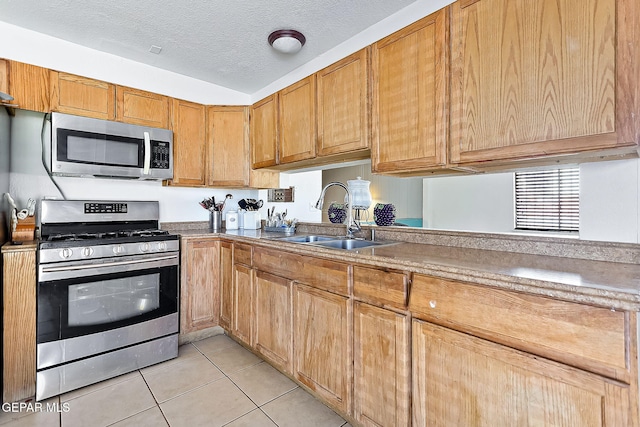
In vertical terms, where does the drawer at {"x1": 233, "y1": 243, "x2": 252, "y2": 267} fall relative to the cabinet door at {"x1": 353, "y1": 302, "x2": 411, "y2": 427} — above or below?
above

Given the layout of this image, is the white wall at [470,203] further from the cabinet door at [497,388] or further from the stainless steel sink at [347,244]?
the cabinet door at [497,388]

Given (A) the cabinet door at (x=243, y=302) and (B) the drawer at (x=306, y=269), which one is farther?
(A) the cabinet door at (x=243, y=302)

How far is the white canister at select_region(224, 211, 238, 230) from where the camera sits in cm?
307

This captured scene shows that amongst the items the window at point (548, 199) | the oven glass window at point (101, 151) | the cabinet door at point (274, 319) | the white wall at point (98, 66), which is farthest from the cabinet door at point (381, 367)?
the white wall at point (98, 66)

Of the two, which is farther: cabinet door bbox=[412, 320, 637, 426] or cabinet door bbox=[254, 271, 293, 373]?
cabinet door bbox=[254, 271, 293, 373]

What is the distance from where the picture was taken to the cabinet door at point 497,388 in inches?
34.5

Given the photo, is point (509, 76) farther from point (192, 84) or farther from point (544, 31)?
point (192, 84)

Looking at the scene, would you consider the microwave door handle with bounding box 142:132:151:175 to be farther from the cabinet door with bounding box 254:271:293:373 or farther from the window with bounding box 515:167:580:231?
the window with bounding box 515:167:580:231

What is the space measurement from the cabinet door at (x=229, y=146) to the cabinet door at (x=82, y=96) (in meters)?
0.82

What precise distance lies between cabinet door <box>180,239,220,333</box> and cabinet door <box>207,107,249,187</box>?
0.70 metres

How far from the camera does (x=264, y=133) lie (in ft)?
9.40

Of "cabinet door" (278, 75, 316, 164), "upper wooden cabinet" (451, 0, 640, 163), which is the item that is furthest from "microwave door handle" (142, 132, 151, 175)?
"upper wooden cabinet" (451, 0, 640, 163)

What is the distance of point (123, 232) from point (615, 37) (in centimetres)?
314

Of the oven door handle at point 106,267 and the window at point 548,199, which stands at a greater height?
the window at point 548,199
